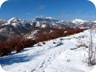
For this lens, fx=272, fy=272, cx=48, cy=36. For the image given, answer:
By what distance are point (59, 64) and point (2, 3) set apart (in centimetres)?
225

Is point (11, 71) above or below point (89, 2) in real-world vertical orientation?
below

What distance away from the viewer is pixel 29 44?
10.4 m

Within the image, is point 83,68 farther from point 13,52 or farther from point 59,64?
point 13,52

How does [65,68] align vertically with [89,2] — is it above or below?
below

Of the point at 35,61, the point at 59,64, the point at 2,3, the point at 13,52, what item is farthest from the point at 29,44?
the point at 2,3

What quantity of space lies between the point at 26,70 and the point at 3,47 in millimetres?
2708

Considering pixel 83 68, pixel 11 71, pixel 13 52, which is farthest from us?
pixel 13 52

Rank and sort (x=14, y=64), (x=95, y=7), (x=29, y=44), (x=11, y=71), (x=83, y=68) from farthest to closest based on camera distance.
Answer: (x=29, y=44) < (x=14, y=64) < (x=83, y=68) < (x=11, y=71) < (x=95, y=7)

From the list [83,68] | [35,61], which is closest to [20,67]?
[35,61]

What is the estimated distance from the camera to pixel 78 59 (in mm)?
6609

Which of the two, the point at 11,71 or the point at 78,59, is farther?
the point at 78,59

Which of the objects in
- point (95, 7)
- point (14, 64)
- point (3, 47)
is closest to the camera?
point (95, 7)

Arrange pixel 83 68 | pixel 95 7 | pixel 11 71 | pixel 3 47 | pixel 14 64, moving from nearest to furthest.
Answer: pixel 95 7 < pixel 11 71 < pixel 83 68 < pixel 14 64 < pixel 3 47

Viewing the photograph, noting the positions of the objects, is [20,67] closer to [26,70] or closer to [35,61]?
[26,70]
